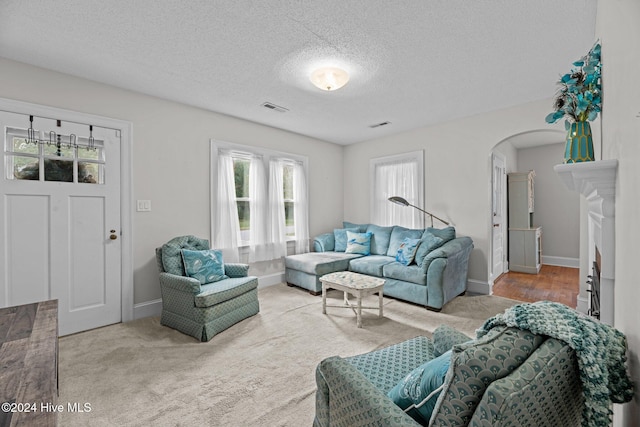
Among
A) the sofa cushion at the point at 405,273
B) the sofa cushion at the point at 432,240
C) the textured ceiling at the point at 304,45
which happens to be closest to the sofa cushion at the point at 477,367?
the textured ceiling at the point at 304,45

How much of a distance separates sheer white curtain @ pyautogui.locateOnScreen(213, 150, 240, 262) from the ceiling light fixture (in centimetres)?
185

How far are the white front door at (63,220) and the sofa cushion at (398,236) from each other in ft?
11.5

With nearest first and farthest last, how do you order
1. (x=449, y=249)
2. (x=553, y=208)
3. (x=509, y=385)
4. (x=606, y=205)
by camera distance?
1. (x=509, y=385)
2. (x=606, y=205)
3. (x=449, y=249)
4. (x=553, y=208)

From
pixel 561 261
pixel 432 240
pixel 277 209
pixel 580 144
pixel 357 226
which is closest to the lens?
pixel 580 144

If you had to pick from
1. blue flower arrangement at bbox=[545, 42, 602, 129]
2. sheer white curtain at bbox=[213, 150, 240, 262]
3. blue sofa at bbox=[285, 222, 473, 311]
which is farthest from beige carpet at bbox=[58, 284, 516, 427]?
blue flower arrangement at bbox=[545, 42, 602, 129]

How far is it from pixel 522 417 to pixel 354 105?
3.47 meters

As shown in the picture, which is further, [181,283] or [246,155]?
[246,155]

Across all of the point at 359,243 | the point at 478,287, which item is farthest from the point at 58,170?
the point at 478,287

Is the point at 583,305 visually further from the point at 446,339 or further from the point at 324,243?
the point at 324,243

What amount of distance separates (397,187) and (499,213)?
1890 mm

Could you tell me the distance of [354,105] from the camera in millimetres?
3619

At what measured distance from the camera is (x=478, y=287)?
4008mm

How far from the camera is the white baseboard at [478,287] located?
3.95 meters

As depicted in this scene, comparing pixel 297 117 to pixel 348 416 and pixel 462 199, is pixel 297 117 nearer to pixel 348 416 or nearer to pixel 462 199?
pixel 462 199
